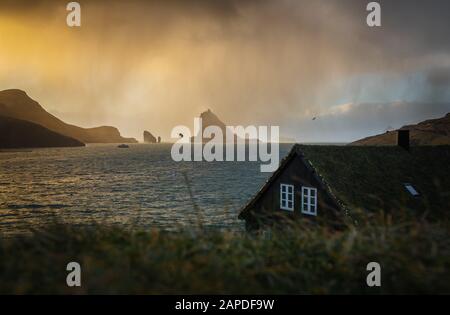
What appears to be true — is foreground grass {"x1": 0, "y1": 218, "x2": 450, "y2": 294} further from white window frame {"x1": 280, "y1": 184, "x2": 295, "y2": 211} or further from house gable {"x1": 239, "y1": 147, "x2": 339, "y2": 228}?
white window frame {"x1": 280, "y1": 184, "x2": 295, "y2": 211}

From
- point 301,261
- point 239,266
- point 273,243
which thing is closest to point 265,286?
point 239,266

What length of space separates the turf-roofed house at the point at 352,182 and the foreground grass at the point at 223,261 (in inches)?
589

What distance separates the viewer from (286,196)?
25.2m

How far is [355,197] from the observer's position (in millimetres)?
21688

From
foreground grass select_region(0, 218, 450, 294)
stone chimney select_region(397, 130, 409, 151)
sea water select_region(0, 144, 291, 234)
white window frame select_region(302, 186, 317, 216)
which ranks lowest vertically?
sea water select_region(0, 144, 291, 234)

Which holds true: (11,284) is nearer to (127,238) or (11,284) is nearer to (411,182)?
(127,238)

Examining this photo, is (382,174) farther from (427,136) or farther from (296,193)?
(427,136)

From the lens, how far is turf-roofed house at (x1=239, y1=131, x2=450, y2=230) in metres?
22.1

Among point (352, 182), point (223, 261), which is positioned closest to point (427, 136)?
point (352, 182)

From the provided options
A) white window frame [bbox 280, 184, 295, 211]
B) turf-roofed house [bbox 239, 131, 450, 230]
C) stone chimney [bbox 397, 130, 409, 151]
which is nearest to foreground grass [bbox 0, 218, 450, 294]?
turf-roofed house [bbox 239, 131, 450, 230]

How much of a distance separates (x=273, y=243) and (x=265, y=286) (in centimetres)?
141

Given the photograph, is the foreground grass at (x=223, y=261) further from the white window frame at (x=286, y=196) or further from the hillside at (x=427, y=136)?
the hillside at (x=427, y=136)

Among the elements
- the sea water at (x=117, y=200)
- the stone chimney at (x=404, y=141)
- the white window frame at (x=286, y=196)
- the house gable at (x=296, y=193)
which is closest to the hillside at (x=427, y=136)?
the sea water at (x=117, y=200)
